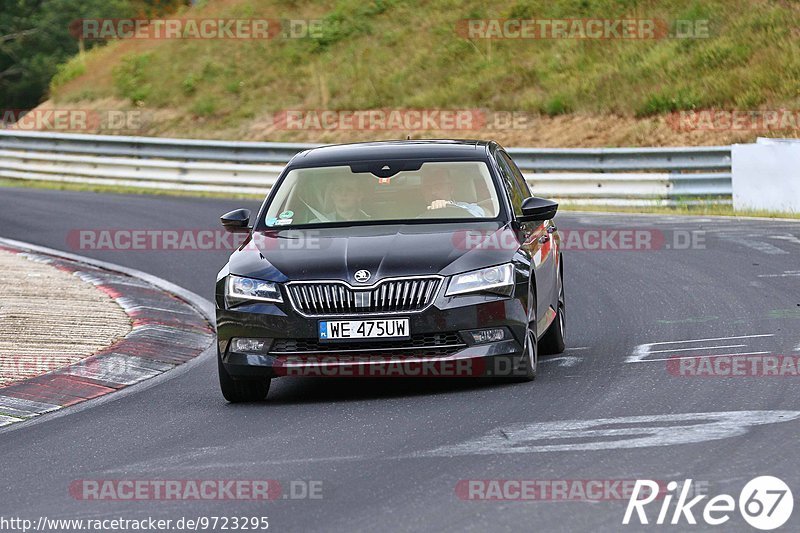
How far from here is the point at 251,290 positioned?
9000mm

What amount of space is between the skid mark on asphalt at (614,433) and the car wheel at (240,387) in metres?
2.10

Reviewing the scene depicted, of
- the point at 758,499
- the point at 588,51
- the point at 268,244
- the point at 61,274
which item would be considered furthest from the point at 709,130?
the point at 758,499

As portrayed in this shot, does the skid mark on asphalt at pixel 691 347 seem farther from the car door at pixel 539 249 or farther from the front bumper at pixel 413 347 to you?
the front bumper at pixel 413 347

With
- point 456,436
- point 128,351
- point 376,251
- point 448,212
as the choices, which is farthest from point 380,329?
point 128,351

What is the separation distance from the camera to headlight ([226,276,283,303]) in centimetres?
889

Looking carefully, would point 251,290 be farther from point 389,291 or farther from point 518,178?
point 518,178

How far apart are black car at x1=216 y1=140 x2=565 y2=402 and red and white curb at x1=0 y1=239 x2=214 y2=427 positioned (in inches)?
51.5

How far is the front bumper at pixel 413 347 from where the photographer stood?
8727 millimetres

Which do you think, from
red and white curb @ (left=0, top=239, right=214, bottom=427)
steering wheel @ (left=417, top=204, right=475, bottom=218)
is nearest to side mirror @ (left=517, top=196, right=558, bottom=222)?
steering wheel @ (left=417, top=204, right=475, bottom=218)

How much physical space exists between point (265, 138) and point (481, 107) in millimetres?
5570

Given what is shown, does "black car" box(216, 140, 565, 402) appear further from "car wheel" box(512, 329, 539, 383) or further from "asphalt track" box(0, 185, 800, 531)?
"asphalt track" box(0, 185, 800, 531)

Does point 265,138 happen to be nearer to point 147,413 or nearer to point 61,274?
point 61,274

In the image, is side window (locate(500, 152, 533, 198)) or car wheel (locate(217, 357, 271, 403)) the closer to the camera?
car wheel (locate(217, 357, 271, 403))

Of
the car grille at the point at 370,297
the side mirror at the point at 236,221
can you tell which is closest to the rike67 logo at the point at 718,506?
the car grille at the point at 370,297
